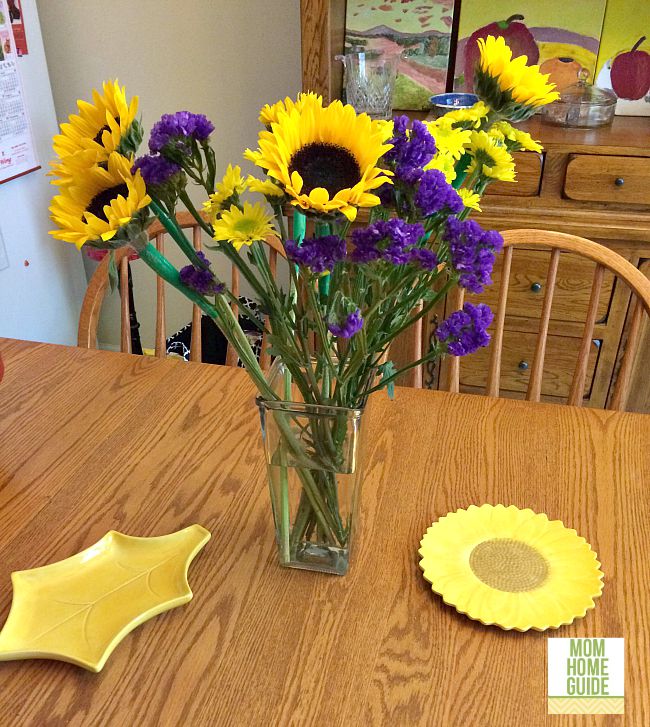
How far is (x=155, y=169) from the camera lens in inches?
18.9

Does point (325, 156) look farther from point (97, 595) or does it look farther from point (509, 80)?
point (97, 595)

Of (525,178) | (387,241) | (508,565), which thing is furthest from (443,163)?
(525,178)

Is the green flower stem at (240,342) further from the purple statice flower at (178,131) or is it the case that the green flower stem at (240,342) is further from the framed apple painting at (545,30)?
the framed apple painting at (545,30)

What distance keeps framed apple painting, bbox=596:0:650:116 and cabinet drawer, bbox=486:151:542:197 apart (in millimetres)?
379

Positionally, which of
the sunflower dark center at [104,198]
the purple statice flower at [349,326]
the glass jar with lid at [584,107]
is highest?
the sunflower dark center at [104,198]

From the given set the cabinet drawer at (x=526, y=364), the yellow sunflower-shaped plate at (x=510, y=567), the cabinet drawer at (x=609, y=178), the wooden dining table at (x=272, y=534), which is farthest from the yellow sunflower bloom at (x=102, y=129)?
the cabinet drawer at (x=526, y=364)

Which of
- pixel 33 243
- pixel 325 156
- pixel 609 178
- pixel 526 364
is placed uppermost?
pixel 325 156

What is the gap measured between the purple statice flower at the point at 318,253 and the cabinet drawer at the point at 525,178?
4.12 ft

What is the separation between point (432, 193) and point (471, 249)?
0.05 meters

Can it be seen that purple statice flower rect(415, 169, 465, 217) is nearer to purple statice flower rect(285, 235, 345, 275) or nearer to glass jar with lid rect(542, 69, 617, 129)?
purple statice flower rect(285, 235, 345, 275)

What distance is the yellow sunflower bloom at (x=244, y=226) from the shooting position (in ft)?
1.55

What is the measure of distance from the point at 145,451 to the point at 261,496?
183 millimetres

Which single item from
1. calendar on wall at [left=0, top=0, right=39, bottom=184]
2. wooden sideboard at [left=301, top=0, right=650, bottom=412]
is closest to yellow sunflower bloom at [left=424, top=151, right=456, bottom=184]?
wooden sideboard at [left=301, top=0, right=650, bottom=412]

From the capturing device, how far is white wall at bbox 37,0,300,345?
76.2 inches
